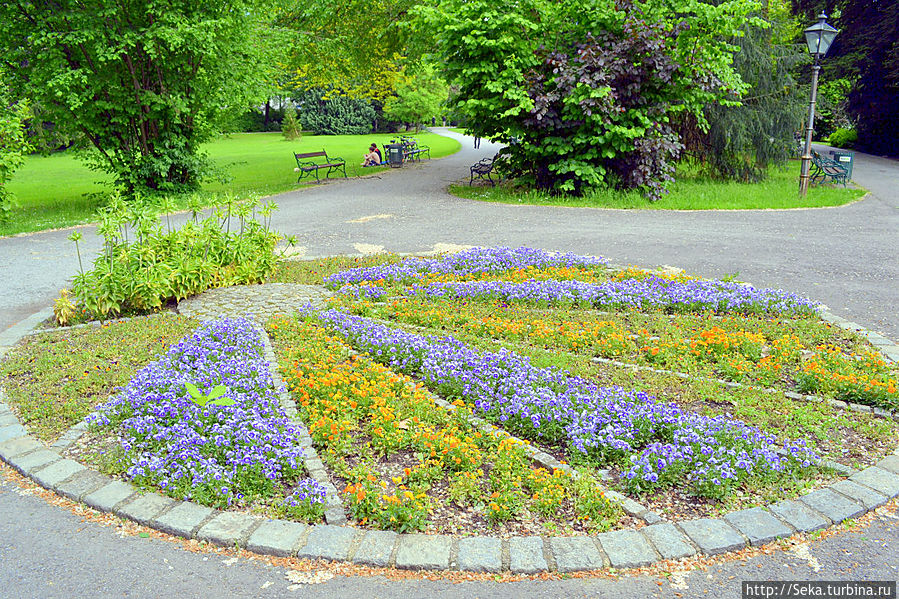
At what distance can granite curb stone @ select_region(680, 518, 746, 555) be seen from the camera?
3.27m

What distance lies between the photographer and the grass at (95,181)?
14.2 metres

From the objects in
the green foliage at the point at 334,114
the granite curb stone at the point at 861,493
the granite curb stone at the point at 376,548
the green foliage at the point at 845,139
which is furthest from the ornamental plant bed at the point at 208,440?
the green foliage at the point at 334,114

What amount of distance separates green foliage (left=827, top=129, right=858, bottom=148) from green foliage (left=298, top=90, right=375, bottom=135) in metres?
34.4

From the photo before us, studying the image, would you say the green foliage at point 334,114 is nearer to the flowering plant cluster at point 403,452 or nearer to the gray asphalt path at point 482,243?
the gray asphalt path at point 482,243

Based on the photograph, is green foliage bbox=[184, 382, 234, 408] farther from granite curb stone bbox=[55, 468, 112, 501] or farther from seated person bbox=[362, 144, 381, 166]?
seated person bbox=[362, 144, 381, 166]

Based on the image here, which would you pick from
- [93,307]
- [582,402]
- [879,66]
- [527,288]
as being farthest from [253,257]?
[879,66]

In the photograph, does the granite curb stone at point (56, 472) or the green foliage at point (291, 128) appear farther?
the green foliage at point (291, 128)

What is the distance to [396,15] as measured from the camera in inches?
806

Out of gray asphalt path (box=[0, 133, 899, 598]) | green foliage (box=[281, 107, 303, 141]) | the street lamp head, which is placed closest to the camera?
gray asphalt path (box=[0, 133, 899, 598])

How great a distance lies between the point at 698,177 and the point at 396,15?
10527 millimetres

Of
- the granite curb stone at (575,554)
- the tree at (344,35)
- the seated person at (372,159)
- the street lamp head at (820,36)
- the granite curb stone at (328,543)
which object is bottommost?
the granite curb stone at (575,554)

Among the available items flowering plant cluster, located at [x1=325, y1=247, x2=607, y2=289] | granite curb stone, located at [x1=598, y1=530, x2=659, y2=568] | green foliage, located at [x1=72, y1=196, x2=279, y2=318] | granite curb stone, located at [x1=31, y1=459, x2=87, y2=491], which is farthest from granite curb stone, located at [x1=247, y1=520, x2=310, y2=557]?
flowering plant cluster, located at [x1=325, y1=247, x2=607, y2=289]

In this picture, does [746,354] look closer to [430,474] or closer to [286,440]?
[430,474]

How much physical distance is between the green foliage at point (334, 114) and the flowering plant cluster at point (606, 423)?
51977mm
